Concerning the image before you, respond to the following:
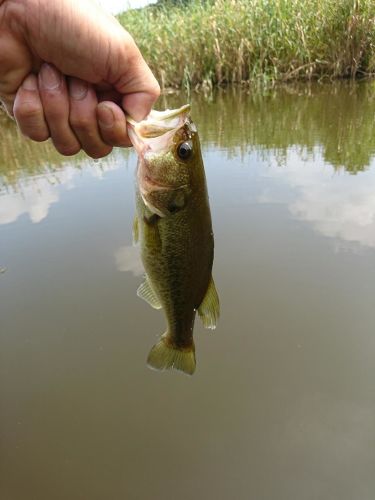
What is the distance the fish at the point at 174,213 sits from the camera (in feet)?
5.72

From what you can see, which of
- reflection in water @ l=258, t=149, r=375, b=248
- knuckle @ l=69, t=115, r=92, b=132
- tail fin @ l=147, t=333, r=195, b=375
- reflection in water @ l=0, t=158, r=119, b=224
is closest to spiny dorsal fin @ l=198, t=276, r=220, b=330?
tail fin @ l=147, t=333, r=195, b=375

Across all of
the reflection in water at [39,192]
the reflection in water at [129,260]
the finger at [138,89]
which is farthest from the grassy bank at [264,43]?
the finger at [138,89]

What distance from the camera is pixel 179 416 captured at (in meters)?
2.76

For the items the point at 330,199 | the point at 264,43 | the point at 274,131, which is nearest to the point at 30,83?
the point at 330,199

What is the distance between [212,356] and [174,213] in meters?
1.56

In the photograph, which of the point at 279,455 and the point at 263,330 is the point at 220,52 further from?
the point at 279,455

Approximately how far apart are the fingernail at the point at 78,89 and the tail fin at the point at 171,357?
1.03m

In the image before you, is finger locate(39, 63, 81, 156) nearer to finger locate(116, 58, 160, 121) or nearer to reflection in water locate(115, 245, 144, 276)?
finger locate(116, 58, 160, 121)

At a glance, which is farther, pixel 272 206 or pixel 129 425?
pixel 272 206

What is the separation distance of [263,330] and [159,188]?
1775 mm

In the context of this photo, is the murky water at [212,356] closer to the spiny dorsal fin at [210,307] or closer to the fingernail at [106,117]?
the spiny dorsal fin at [210,307]

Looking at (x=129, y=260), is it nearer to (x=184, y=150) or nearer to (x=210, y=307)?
(x=210, y=307)

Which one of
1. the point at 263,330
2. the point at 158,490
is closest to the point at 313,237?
the point at 263,330

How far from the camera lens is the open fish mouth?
1727 mm
